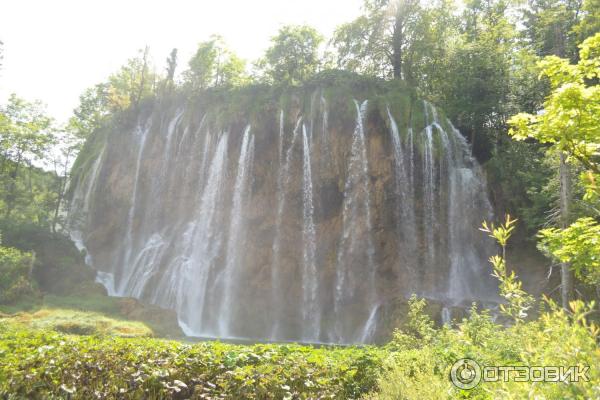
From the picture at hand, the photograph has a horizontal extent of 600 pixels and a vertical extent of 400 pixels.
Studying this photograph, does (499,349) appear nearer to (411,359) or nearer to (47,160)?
(411,359)

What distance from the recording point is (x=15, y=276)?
22.0 meters

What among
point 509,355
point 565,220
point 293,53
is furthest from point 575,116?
point 293,53

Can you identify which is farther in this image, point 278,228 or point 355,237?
point 278,228

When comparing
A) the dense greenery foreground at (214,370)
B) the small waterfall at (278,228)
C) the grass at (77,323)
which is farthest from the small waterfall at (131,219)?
the dense greenery foreground at (214,370)

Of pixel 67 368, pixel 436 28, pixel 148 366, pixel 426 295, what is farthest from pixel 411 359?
pixel 436 28

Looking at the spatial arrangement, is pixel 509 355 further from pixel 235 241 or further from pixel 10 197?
pixel 10 197

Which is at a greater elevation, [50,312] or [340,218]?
[340,218]

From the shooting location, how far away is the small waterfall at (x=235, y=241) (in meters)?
23.9

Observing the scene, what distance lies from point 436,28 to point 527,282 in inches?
815

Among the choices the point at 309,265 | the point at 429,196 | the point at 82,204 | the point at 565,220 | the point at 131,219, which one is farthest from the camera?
the point at 82,204

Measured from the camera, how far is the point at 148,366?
5191 mm

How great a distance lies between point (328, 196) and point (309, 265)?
164 inches

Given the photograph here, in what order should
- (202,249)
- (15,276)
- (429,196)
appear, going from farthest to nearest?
(202,249)
(429,196)
(15,276)

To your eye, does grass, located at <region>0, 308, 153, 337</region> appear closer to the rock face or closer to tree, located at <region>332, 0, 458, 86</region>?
the rock face
